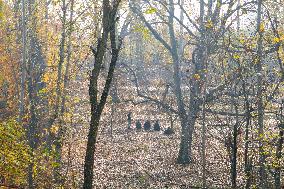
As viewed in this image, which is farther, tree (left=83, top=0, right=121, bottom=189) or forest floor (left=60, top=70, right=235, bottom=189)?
forest floor (left=60, top=70, right=235, bottom=189)

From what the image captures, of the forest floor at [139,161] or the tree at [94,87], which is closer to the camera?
the tree at [94,87]

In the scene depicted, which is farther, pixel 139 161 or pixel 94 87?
pixel 139 161

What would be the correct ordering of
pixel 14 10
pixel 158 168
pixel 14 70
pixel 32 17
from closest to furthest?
1. pixel 158 168
2. pixel 32 17
3. pixel 14 70
4. pixel 14 10

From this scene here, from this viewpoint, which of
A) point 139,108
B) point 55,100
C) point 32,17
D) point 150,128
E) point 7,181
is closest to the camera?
point 7,181

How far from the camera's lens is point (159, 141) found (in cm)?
2473

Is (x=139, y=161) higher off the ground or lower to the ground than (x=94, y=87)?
lower

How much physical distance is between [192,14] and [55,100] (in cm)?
715

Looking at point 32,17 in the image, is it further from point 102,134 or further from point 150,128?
point 150,128

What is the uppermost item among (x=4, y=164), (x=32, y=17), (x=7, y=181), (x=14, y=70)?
(x=32, y=17)

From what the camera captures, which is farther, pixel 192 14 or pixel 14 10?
pixel 14 10

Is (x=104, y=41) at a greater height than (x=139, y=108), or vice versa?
(x=104, y=41)

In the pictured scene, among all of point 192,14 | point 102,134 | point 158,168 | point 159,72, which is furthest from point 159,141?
point 159,72

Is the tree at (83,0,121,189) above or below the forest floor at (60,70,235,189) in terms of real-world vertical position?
above

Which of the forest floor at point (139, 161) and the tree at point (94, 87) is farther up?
the tree at point (94, 87)
